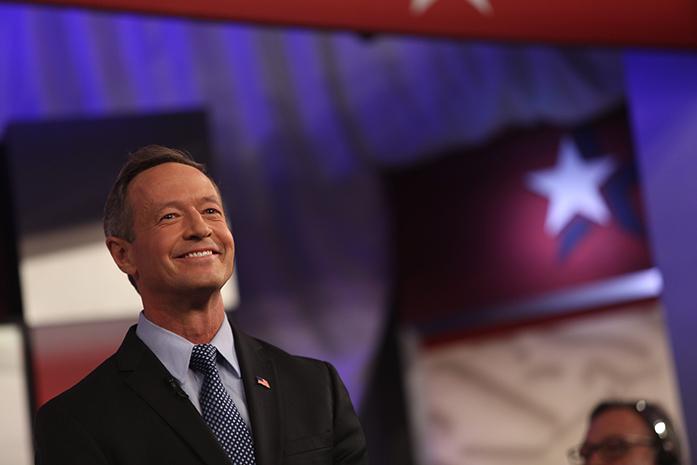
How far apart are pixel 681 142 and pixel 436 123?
1.50 m

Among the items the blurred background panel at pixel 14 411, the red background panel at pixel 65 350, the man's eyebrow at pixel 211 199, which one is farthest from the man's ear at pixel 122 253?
the blurred background panel at pixel 14 411

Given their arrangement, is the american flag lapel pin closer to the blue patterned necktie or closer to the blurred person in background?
the blue patterned necktie

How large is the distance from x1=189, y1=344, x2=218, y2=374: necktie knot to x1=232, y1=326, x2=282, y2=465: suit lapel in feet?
0.15

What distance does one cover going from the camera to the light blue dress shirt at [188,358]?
137 centimetres

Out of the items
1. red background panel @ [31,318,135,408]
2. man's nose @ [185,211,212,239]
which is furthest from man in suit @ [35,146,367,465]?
red background panel @ [31,318,135,408]

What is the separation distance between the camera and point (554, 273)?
16.8ft

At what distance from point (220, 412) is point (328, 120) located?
3.98 m

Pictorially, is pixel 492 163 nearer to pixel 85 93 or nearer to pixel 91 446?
pixel 85 93

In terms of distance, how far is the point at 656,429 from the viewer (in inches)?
127

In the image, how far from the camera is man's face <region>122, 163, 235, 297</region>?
4.37 ft

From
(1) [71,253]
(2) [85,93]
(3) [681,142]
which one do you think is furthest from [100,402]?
(2) [85,93]

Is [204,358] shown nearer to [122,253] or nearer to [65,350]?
[122,253]

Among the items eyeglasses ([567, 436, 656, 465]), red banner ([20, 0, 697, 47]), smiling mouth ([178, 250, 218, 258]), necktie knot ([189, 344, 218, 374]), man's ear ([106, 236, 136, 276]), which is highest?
red banner ([20, 0, 697, 47])

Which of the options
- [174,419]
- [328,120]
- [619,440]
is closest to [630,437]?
[619,440]
